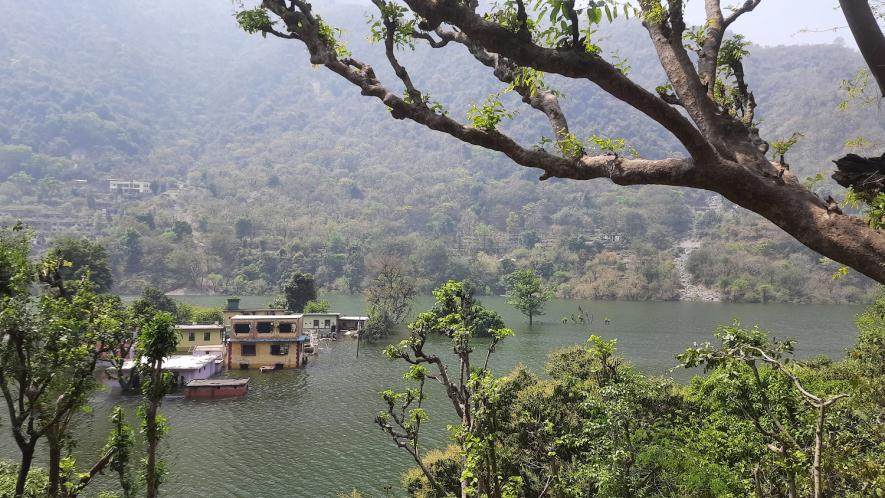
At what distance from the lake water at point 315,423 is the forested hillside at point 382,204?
27.3 m

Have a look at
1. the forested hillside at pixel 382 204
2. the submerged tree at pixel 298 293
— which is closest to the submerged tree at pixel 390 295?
the submerged tree at pixel 298 293

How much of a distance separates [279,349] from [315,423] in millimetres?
11034

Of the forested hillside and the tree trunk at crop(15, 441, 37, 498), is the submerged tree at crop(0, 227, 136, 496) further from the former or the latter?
the forested hillside

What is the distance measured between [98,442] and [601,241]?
9457 cm

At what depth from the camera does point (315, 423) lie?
22500mm

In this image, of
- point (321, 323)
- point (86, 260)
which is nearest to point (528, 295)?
point (321, 323)

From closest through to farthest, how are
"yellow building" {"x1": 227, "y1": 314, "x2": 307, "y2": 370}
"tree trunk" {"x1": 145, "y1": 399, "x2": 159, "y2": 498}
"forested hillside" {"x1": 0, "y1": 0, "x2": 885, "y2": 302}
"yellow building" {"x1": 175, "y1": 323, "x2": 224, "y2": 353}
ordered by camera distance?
"tree trunk" {"x1": 145, "y1": 399, "x2": 159, "y2": 498} < "yellow building" {"x1": 227, "y1": 314, "x2": 307, "y2": 370} < "yellow building" {"x1": 175, "y1": 323, "x2": 224, "y2": 353} < "forested hillside" {"x1": 0, "y1": 0, "x2": 885, "y2": 302}

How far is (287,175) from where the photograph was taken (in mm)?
156125

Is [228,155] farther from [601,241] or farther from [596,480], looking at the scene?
[596,480]

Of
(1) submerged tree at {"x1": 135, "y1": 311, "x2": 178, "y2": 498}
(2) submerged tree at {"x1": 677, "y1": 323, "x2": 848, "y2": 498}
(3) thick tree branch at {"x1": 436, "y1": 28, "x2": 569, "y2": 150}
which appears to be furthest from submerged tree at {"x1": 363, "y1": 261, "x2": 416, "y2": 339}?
(3) thick tree branch at {"x1": 436, "y1": 28, "x2": 569, "y2": 150}

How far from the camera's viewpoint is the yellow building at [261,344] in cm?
3228

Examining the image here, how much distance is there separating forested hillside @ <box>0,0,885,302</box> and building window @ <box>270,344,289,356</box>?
33877 millimetres

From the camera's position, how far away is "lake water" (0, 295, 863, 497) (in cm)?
1700

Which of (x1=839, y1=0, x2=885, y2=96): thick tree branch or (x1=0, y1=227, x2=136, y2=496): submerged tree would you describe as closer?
(x1=839, y1=0, x2=885, y2=96): thick tree branch
